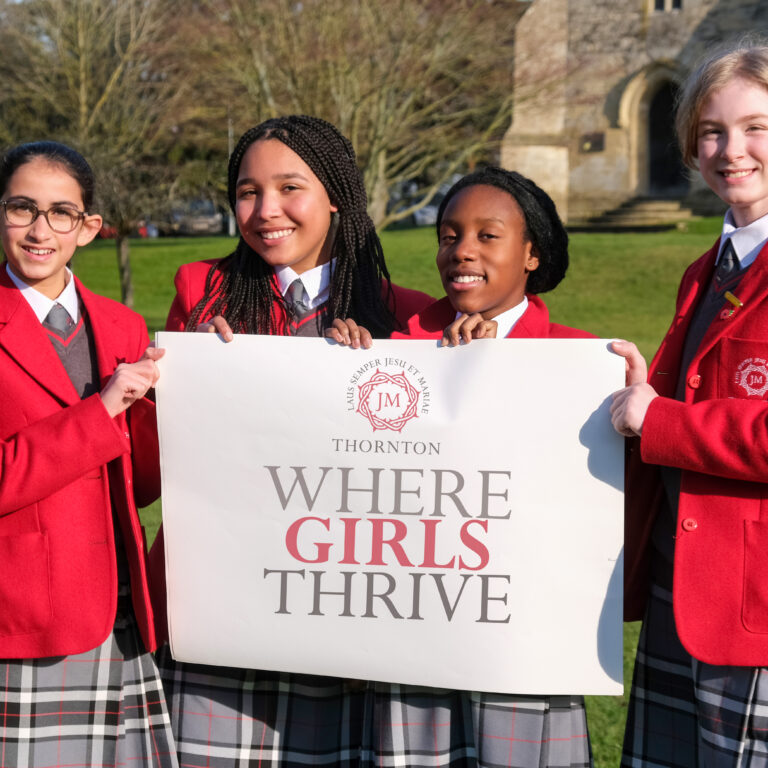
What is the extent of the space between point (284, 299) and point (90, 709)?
3.82 ft

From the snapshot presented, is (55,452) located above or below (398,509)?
above

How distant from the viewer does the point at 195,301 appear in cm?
279

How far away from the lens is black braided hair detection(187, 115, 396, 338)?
→ 2736mm

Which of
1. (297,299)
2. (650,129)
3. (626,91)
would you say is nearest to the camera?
(297,299)

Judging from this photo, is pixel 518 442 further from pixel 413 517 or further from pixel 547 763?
pixel 547 763

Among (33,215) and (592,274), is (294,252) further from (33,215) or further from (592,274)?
(592,274)

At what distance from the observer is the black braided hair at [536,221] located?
2.67m

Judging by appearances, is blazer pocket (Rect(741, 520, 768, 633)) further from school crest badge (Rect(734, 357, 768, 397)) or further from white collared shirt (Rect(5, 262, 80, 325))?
white collared shirt (Rect(5, 262, 80, 325))

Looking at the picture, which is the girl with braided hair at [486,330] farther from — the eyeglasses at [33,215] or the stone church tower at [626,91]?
the stone church tower at [626,91]

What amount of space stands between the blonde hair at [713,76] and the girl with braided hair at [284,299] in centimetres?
83

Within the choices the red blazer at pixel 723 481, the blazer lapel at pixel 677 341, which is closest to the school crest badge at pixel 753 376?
the red blazer at pixel 723 481

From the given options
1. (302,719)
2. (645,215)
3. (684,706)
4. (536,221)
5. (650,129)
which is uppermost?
(650,129)

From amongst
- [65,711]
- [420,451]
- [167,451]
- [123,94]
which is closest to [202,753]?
[65,711]

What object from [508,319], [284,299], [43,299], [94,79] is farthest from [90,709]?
[94,79]
